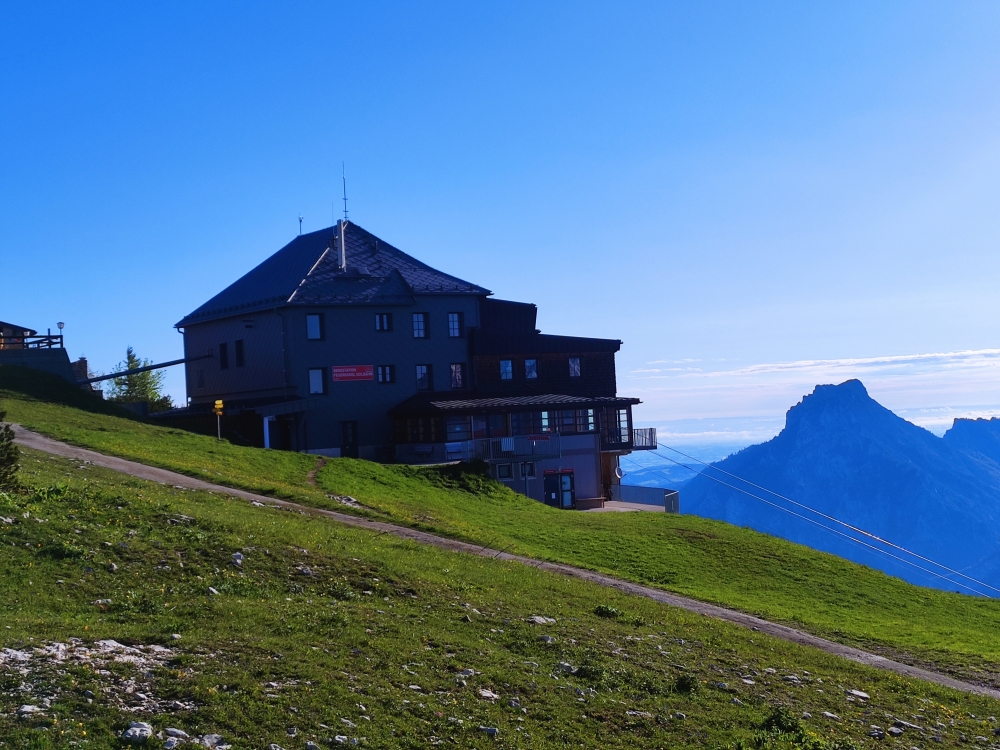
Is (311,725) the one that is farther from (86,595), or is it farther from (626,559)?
(626,559)

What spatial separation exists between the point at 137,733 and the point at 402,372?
49737 millimetres

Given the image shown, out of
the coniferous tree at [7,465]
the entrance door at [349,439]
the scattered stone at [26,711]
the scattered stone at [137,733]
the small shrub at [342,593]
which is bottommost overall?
the small shrub at [342,593]

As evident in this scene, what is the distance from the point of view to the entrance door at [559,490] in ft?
189

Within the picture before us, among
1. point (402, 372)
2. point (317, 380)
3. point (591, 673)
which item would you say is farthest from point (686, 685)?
point (402, 372)

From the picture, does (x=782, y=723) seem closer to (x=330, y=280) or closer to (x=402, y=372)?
(x=402, y=372)

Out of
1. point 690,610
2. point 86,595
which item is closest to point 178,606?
point 86,595

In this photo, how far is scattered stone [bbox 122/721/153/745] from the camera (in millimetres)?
9768

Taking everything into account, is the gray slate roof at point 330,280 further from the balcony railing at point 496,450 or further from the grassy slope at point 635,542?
the grassy slope at point 635,542

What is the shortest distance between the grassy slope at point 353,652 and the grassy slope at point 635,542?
6850mm

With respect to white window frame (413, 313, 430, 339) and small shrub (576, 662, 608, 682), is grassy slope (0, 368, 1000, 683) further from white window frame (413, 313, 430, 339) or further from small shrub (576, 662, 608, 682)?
white window frame (413, 313, 430, 339)

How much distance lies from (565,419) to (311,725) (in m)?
49.4

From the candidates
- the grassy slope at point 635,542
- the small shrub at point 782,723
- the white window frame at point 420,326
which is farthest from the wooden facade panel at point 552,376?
the small shrub at point 782,723

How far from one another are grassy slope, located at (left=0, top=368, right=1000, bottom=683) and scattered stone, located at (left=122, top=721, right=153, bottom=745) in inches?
730

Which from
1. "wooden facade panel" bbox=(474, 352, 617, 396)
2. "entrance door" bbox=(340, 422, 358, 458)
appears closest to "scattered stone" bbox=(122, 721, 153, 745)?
"entrance door" bbox=(340, 422, 358, 458)
